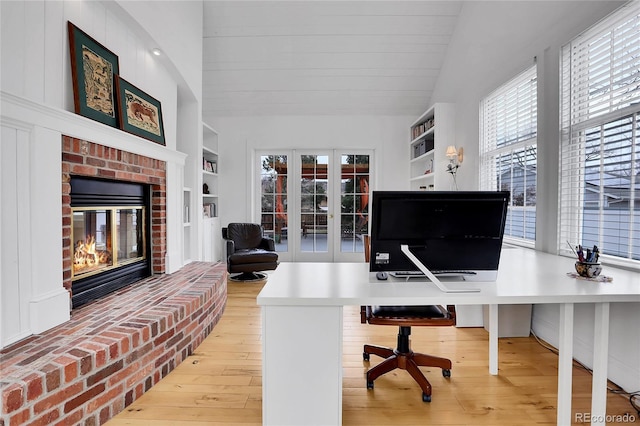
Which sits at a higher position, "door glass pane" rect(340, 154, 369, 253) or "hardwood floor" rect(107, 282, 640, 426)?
"door glass pane" rect(340, 154, 369, 253)

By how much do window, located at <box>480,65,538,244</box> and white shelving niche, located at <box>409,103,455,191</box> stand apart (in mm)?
603

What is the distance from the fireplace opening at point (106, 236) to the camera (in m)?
2.03

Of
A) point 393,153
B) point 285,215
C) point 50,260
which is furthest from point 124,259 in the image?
point 393,153

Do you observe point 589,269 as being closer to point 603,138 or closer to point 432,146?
point 603,138

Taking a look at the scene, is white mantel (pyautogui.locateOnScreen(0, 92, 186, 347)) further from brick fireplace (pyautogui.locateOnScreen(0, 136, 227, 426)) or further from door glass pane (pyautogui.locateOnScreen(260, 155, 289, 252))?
door glass pane (pyautogui.locateOnScreen(260, 155, 289, 252))

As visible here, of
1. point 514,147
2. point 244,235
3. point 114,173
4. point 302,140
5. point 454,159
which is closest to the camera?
point 114,173

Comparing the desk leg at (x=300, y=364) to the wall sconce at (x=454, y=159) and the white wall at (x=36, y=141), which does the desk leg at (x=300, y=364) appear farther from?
the wall sconce at (x=454, y=159)

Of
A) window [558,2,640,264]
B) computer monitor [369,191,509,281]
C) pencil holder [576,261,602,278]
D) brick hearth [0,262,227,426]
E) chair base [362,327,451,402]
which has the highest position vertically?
window [558,2,640,264]

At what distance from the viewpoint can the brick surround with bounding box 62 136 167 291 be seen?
6.00 feet

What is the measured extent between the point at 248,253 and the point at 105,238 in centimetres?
196

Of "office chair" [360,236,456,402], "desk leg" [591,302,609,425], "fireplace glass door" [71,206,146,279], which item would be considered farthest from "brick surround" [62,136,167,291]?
"desk leg" [591,302,609,425]

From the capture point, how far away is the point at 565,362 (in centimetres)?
139

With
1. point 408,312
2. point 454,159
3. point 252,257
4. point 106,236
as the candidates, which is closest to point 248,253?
point 252,257

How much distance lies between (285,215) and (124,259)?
293cm
